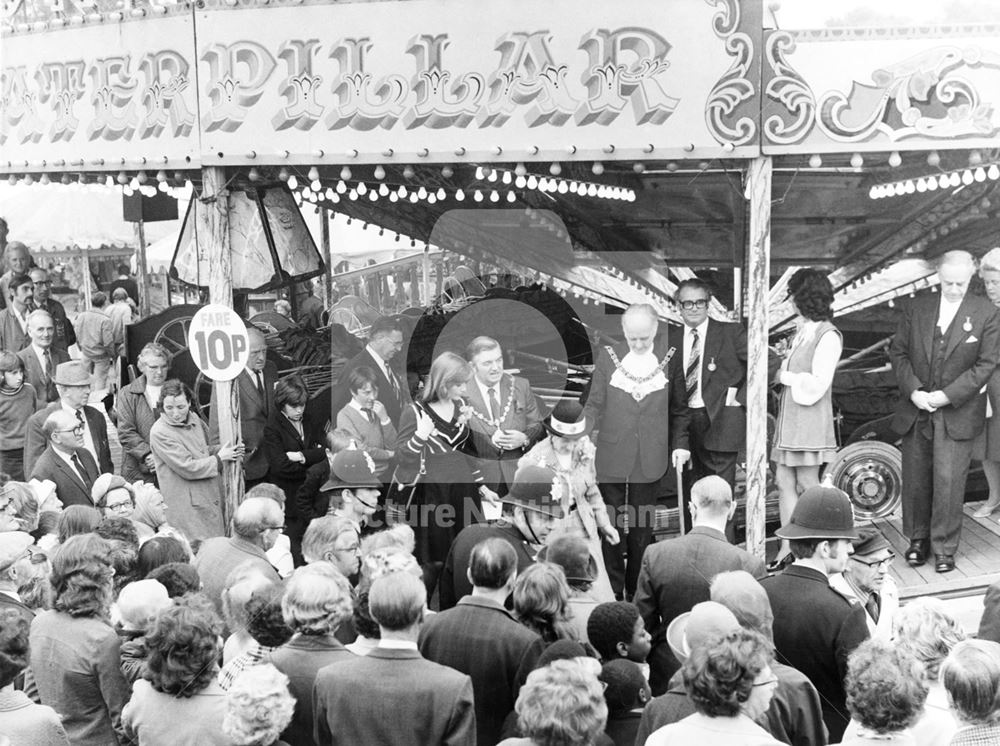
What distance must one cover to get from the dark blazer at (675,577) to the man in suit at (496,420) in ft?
7.54

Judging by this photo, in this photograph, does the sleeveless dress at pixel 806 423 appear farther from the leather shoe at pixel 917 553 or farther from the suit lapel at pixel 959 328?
the leather shoe at pixel 917 553

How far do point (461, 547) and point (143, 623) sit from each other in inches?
67.6

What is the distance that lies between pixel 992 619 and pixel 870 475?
11.6ft

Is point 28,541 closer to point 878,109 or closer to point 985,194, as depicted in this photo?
point 878,109

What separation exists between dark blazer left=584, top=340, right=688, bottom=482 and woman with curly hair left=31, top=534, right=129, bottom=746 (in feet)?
13.0

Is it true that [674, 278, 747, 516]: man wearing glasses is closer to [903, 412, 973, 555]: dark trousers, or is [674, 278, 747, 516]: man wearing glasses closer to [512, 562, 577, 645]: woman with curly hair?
[903, 412, 973, 555]: dark trousers

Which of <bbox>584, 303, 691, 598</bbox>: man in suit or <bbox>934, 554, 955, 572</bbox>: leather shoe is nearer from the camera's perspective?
<bbox>934, 554, 955, 572</bbox>: leather shoe

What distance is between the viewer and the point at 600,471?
25.9 ft

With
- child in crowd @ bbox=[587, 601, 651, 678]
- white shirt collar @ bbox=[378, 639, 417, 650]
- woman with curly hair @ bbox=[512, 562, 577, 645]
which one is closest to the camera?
white shirt collar @ bbox=[378, 639, 417, 650]

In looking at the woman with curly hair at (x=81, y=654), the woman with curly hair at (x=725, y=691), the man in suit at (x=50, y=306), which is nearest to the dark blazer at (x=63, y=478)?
the woman with curly hair at (x=81, y=654)

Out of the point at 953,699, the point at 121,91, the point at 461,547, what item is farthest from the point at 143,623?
the point at 121,91

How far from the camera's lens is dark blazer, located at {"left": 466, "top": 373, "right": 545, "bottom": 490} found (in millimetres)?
7629

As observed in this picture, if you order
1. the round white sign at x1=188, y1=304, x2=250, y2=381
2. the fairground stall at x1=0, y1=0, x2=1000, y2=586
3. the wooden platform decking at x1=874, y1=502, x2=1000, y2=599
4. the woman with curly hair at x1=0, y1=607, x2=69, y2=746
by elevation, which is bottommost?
the wooden platform decking at x1=874, y1=502, x2=1000, y2=599

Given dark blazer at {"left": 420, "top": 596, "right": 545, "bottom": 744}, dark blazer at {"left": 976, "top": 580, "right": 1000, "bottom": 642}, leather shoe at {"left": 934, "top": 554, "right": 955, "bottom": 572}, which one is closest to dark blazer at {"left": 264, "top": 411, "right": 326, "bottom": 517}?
dark blazer at {"left": 420, "top": 596, "right": 545, "bottom": 744}
